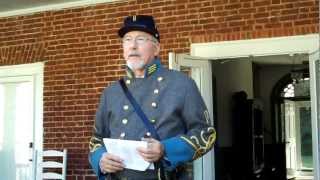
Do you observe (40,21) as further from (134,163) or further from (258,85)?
(258,85)

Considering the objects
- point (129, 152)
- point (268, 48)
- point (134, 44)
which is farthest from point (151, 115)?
point (268, 48)

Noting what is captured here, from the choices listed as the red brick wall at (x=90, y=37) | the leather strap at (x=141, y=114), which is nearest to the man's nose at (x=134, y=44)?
the leather strap at (x=141, y=114)

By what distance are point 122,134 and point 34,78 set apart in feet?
16.8

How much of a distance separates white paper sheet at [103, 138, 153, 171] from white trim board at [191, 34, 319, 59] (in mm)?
3619

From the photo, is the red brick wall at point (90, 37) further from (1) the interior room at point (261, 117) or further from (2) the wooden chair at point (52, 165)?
(1) the interior room at point (261, 117)

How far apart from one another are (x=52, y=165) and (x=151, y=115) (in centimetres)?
459

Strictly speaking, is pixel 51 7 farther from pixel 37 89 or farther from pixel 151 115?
pixel 151 115

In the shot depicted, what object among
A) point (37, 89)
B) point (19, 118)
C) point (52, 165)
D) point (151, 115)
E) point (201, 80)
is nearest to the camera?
point (151, 115)

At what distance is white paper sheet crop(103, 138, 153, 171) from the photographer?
2.00 meters

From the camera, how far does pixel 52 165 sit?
21.2ft

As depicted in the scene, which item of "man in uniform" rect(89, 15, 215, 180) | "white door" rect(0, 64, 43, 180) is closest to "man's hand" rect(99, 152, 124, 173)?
"man in uniform" rect(89, 15, 215, 180)

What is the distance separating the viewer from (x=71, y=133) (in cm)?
662

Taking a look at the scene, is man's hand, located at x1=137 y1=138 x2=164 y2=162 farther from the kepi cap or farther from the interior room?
the interior room

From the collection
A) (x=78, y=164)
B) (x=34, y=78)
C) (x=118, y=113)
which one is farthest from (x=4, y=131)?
(x=118, y=113)
